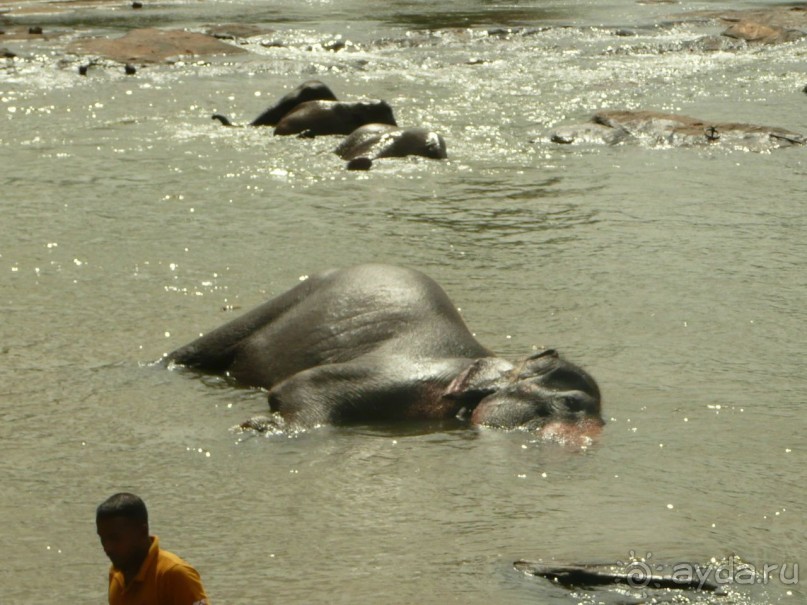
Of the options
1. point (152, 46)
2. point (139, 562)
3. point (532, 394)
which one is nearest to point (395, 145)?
point (532, 394)

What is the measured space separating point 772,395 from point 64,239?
5385mm

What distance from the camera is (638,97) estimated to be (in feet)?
60.7

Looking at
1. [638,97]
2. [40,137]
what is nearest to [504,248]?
[40,137]

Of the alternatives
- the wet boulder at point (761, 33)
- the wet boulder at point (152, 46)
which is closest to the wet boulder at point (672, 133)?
the wet boulder at point (152, 46)

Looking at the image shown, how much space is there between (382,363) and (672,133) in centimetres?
875

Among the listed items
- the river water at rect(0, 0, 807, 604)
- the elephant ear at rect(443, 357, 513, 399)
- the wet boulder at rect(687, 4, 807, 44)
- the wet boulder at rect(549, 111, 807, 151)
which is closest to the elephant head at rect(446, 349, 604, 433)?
the elephant ear at rect(443, 357, 513, 399)

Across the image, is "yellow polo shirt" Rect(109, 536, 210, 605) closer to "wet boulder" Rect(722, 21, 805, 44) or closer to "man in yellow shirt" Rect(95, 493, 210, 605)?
"man in yellow shirt" Rect(95, 493, 210, 605)

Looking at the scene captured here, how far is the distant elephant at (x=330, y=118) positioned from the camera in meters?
15.5

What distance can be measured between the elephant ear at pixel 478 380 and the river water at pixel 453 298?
0.22 m

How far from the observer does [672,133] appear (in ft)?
49.9

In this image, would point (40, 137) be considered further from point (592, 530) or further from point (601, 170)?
point (592, 530)

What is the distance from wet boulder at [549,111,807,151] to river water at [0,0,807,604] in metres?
0.31

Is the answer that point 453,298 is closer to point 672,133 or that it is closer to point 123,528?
point 123,528

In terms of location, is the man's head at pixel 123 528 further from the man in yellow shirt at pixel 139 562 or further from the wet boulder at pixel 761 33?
the wet boulder at pixel 761 33
